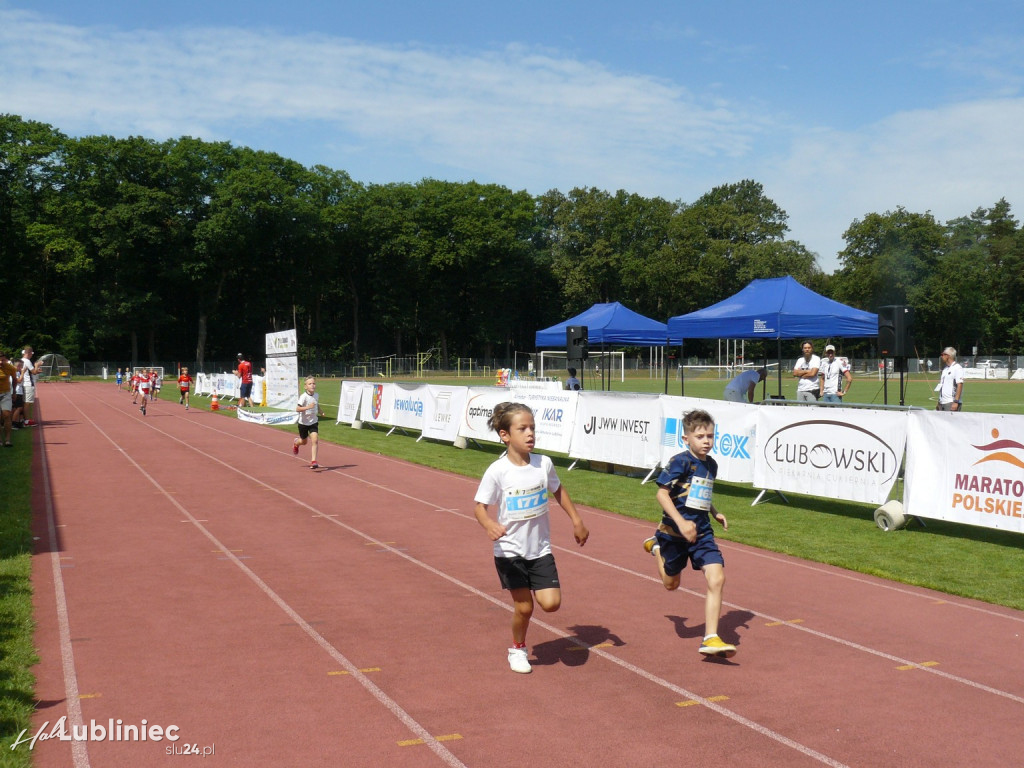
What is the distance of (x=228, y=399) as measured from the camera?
42.6 m

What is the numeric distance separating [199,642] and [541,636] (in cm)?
246

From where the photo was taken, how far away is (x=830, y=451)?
38.9ft

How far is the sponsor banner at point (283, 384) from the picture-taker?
95.5 ft

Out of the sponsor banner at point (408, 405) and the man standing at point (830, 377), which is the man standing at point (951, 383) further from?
the sponsor banner at point (408, 405)

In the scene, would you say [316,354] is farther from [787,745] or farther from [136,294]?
[787,745]

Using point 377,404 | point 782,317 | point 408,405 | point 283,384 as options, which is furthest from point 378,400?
point 782,317

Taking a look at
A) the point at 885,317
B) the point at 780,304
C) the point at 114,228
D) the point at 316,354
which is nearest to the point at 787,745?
the point at 885,317

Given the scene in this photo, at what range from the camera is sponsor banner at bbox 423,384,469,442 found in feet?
69.2

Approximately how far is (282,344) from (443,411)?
9.66 meters

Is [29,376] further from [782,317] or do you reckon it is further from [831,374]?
[831,374]

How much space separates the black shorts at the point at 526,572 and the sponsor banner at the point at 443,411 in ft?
49.7

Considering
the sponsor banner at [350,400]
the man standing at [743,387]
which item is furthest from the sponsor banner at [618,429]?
the sponsor banner at [350,400]

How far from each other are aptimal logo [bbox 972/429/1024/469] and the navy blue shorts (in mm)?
5137

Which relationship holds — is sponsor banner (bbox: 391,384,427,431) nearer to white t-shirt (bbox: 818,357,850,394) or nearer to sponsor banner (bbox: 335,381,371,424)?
sponsor banner (bbox: 335,381,371,424)
